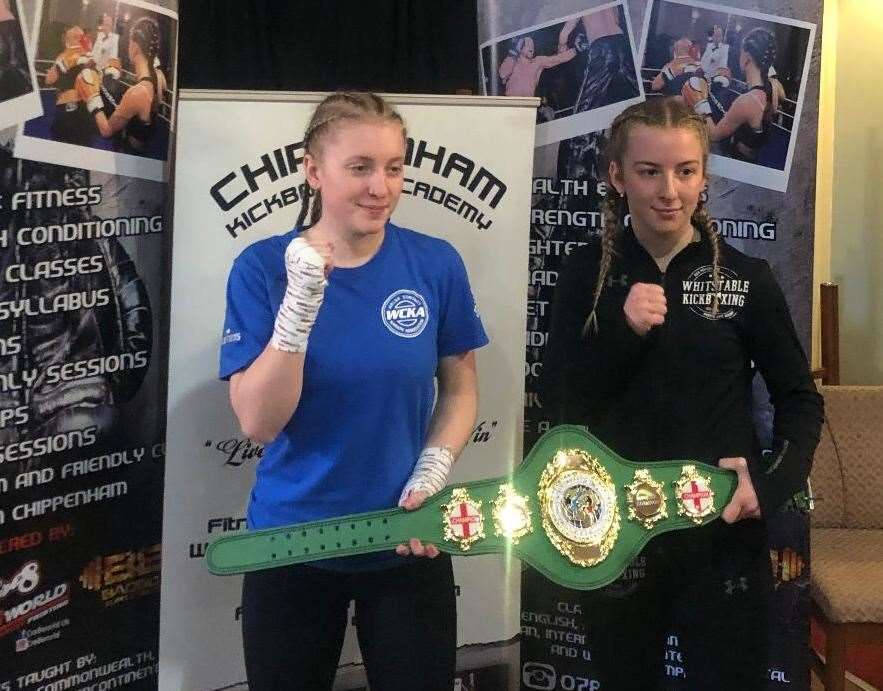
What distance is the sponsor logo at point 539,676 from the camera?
2.21 metres

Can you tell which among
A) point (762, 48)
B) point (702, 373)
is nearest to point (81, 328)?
point (702, 373)

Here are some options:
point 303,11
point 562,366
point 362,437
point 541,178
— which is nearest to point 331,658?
point 362,437

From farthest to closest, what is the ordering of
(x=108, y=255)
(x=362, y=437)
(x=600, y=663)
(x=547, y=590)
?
(x=547, y=590) → (x=108, y=255) → (x=600, y=663) → (x=362, y=437)

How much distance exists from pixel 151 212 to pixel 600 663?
141 centimetres

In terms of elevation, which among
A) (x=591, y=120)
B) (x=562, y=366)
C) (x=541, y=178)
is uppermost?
(x=591, y=120)

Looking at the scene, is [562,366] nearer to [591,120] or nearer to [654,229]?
[654,229]

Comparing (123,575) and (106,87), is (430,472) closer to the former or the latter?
(123,575)

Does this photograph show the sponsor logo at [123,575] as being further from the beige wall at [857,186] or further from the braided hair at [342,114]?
the beige wall at [857,186]

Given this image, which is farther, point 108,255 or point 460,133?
point 108,255

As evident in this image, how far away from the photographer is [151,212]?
2018 mm

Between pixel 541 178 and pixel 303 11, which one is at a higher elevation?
pixel 303 11

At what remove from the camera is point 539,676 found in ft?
7.30

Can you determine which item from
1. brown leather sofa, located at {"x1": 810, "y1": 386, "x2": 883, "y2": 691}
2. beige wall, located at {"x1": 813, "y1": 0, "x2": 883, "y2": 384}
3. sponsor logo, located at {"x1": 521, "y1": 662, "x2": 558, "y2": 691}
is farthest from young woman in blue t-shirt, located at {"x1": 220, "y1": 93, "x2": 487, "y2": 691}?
beige wall, located at {"x1": 813, "y1": 0, "x2": 883, "y2": 384}

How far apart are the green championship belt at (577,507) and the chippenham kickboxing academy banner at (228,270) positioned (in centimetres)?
26
